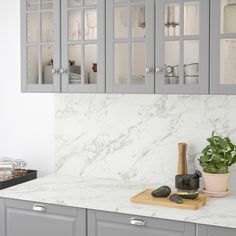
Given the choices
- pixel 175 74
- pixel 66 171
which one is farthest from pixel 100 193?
pixel 175 74

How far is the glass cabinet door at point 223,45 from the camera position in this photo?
2.64 metres

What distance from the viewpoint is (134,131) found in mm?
3340

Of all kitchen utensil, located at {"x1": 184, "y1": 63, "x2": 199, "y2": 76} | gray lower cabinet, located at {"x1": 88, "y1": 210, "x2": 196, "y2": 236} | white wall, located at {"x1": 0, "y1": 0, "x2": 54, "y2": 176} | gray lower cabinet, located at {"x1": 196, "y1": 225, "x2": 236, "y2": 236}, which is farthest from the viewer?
white wall, located at {"x1": 0, "y1": 0, "x2": 54, "y2": 176}

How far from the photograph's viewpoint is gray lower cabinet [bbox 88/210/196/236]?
2.51 metres

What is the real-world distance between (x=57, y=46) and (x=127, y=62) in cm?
53

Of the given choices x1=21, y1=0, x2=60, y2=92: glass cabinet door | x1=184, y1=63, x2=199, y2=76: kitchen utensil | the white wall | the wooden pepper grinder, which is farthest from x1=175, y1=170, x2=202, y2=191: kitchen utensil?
the white wall

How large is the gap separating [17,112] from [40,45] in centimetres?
80

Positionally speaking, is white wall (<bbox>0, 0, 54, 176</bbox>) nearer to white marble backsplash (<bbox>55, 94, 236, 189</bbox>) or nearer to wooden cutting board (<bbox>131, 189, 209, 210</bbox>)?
white marble backsplash (<bbox>55, 94, 236, 189</bbox>)

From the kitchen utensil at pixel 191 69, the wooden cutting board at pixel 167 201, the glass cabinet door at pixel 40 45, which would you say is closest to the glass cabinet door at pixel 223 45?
the kitchen utensil at pixel 191 69

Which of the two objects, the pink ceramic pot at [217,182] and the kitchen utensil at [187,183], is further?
the pink ceramic pot at [217,182]

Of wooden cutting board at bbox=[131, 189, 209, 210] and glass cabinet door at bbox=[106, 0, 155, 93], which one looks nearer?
wooden cutting board at bbox=[131, 189, 209, 210]

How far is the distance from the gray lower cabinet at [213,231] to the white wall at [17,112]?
1.56 metres

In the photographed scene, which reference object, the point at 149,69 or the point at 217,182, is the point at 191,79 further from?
the point at 217,182

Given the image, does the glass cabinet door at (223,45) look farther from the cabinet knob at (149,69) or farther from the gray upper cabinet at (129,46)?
the cabinet knob at (149,69)
